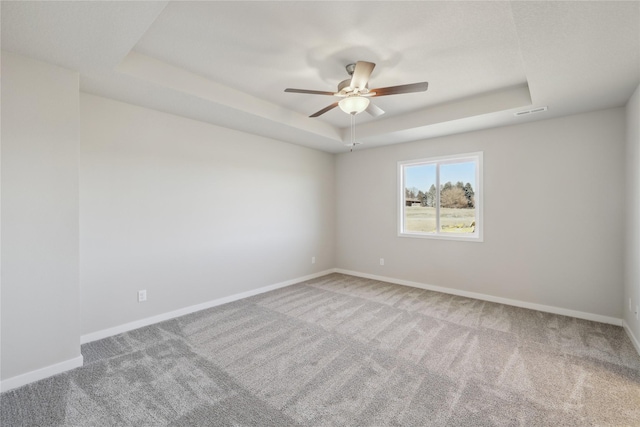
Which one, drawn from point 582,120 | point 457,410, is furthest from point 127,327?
point 582,120

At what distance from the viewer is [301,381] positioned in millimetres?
2150

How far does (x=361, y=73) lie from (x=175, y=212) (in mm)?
2695

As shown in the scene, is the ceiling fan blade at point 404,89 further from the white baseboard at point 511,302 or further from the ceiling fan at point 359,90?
the white baseboard at point 511,302

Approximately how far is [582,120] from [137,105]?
17.1 feet

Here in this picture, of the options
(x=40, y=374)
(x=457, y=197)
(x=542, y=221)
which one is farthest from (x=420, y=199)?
(x=40, y=374)

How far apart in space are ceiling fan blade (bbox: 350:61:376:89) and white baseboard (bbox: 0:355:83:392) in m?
3.34

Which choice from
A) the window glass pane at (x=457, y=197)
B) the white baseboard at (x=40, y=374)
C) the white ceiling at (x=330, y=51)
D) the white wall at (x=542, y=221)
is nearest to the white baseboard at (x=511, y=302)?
the white wall at (x=542, y=221)

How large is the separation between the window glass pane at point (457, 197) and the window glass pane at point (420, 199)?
0.48ft

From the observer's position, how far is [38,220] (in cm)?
219

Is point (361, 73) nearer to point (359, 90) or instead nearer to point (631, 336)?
point (359, 90)

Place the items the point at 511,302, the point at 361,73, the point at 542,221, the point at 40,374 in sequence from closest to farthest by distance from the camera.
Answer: the point at 40,374, the point at 361,73, the point at 542,221, the point at 511,302

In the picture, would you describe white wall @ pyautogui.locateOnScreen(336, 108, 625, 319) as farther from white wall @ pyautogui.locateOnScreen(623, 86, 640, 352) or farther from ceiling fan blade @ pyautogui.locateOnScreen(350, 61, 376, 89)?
ceiling fan blade @ pyautogui.locateOnScreen(350, 61, 376, 89)

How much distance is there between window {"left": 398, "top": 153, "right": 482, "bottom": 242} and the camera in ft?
13.9

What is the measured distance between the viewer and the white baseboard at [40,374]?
2.05 metres
